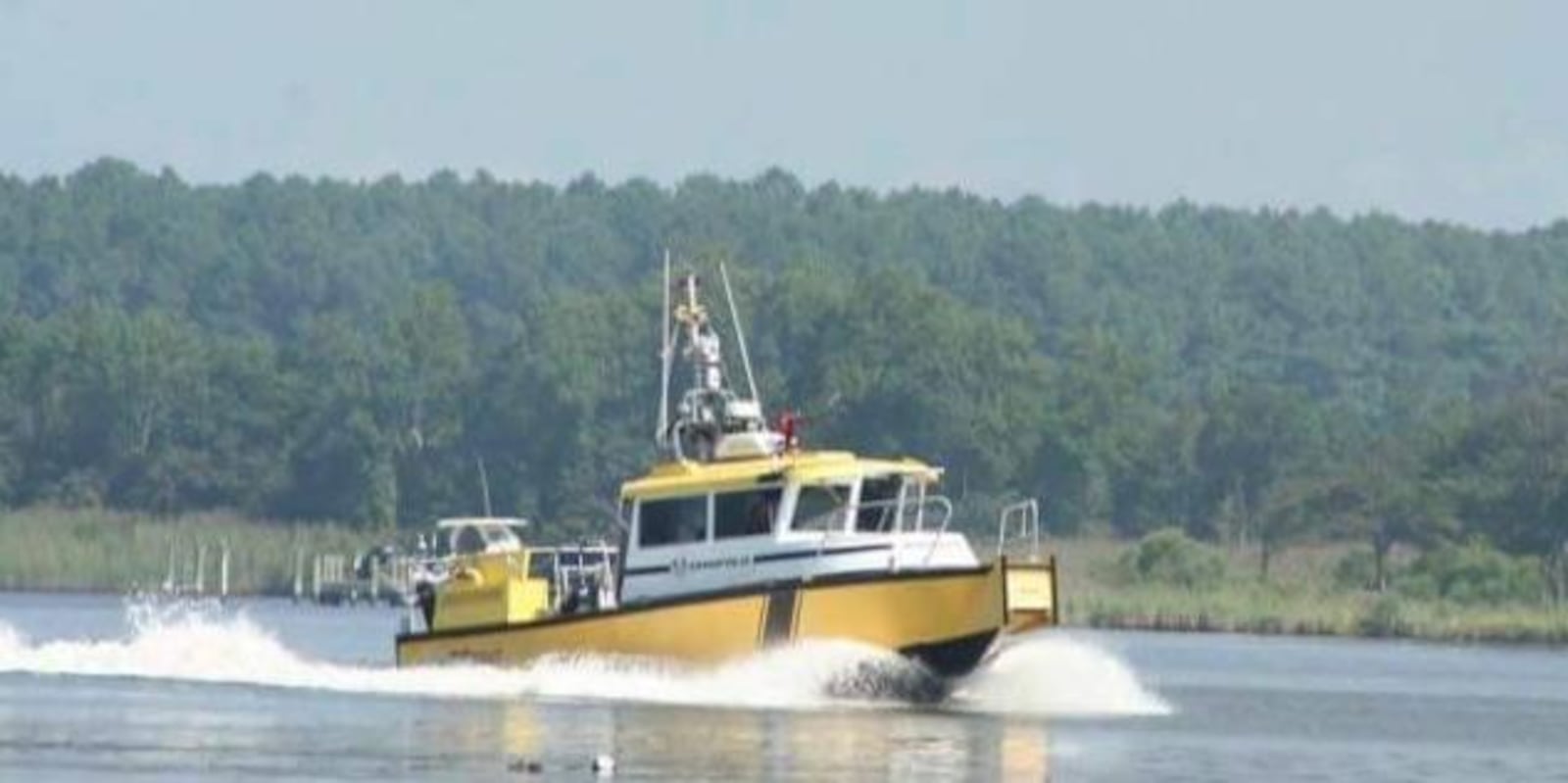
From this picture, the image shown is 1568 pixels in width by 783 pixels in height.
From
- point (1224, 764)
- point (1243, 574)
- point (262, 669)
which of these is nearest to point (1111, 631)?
point (1243, 574)

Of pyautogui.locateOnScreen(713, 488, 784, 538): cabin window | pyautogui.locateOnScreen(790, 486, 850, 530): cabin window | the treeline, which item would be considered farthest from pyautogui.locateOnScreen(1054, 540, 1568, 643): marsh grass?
pyautogui.locateOnScreen(790, 486, 850, 530): cabin window

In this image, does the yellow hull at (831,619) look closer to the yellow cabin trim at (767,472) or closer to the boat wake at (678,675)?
the boat wake at (678,675)

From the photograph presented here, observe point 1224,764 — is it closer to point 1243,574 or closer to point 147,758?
point 147,758

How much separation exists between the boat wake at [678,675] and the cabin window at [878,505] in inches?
66.0

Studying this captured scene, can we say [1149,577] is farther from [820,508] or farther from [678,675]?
[678,675]

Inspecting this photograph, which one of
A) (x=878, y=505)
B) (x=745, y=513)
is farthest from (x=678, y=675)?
(x=878, y=505)

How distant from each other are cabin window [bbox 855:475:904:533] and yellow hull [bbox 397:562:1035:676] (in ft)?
4.54

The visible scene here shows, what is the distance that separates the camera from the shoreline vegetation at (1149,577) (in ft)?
427

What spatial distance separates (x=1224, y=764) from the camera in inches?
2494

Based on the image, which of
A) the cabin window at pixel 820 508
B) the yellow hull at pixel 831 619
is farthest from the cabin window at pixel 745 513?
the yellow hull at pixel 831 619

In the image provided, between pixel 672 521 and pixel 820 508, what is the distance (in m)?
1.95

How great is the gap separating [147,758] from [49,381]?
132 meters

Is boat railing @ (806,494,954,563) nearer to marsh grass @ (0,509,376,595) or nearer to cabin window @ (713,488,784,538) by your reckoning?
cabin window @ (713,488,784,538)

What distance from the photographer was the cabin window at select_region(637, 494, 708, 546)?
235 ft
